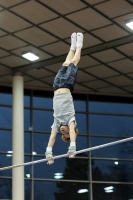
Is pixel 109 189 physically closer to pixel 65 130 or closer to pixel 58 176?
pixel 58 176

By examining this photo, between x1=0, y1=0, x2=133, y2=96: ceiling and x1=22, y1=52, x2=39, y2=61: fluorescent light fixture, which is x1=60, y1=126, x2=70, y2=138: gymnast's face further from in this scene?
x1=22, y1=52, x2=39, y2=61: fluorescent light fixture

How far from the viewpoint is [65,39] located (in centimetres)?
1777

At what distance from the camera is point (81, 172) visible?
71.9 ft

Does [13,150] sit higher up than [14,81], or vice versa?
[14,81]

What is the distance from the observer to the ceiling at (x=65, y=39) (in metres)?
15.8

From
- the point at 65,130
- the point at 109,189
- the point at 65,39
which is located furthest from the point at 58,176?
the point at 65,130

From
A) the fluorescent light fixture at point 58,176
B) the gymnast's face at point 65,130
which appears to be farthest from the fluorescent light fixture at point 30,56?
the gymnast's face at point 65,130

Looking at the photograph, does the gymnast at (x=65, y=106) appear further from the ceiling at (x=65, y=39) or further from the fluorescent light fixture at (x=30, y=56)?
the fluorescent light fixture at (x=30, y=56)

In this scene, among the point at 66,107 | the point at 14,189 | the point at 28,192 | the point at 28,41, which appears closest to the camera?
the point at 66,107

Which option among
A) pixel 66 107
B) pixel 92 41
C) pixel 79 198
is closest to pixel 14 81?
pixel 92 41

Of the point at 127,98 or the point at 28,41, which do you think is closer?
the point at 28,41

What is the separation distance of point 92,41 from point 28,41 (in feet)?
6.90

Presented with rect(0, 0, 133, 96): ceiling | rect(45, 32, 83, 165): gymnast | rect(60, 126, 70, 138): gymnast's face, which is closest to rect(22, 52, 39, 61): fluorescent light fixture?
rect(0, 0, 133, 96): ceiling

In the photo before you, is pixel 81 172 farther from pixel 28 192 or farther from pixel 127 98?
pixel 127 98
